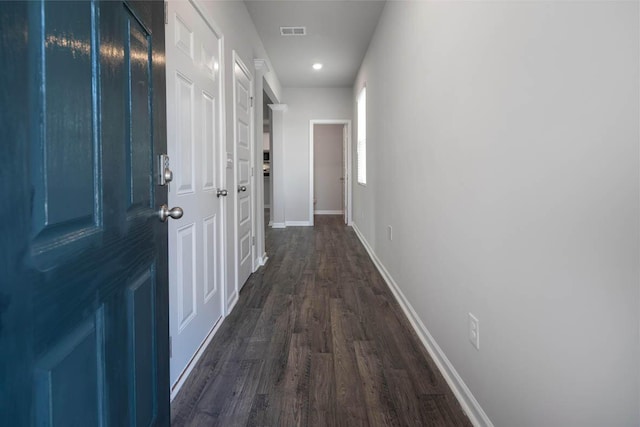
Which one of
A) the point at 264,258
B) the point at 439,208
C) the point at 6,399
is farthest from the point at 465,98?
the point at 264,258

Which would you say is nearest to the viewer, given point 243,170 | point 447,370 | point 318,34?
point 447,370

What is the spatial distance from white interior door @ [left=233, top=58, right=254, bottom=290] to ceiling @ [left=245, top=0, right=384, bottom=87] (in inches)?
31.4

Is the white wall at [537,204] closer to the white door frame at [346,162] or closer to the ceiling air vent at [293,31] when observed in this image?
the ceiling air vent at [293,31]

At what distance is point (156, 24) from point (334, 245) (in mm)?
4409

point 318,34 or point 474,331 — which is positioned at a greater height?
point 318,34

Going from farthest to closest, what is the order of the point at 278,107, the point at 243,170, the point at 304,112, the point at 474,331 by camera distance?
the point at 304,112 → the point at 278,107 → the point at 243,170 → the point at 474,331

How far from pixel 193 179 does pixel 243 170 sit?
1359 mm

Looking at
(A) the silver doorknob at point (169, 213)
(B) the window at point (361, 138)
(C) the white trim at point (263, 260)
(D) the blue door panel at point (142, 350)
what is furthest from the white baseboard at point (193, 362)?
(B) the window at point (361, 138)

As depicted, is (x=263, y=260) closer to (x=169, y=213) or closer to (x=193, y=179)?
(x=193, y=179)

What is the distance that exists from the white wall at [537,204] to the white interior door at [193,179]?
129cm

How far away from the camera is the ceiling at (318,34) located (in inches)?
→ 143

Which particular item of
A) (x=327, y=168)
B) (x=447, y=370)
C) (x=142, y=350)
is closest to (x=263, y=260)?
(x=447, y=370)

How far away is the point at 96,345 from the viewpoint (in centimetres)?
74

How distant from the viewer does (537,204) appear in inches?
42.2
